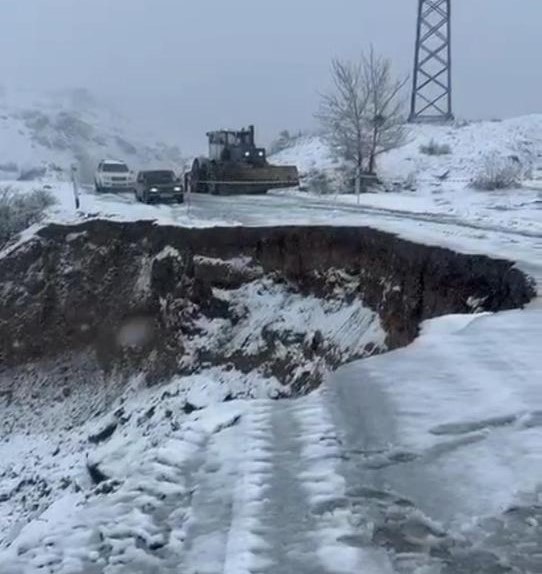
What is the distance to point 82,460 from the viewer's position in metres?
17.3

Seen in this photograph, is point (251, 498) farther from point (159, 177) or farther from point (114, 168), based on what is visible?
point (114, 168)

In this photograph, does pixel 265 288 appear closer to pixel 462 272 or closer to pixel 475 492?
pixel 462 272

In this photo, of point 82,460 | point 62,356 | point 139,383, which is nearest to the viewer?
point 82,460

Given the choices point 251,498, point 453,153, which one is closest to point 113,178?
point 453,153

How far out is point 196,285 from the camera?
20969mm

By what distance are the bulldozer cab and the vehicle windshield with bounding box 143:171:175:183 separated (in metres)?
6.58

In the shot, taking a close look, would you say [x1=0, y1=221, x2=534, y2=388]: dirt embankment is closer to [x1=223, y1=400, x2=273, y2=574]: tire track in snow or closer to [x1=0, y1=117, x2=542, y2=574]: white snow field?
[x1=0, y1=117, x2=542, y2=574]: white snow field

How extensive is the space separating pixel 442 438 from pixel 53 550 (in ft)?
7.38

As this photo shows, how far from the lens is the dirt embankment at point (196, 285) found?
14938 millimetres

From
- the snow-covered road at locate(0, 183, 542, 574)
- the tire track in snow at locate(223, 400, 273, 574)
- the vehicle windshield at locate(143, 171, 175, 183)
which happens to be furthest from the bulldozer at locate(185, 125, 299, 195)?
the tire track in snow at locate(223, 400, 273, 574)

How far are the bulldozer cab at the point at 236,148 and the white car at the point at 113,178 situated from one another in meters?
5.02

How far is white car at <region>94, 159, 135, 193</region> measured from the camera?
4672cm

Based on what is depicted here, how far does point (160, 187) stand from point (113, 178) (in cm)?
1276

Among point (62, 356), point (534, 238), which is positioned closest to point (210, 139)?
point (62, 356)
